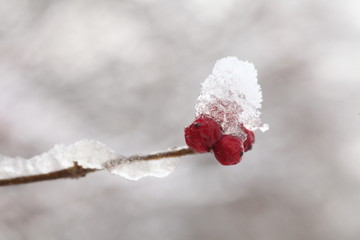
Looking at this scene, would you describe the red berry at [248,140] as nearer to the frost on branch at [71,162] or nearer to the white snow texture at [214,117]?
the white snow texture at [214,117]

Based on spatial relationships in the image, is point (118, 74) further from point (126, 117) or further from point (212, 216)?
point (212, 216)

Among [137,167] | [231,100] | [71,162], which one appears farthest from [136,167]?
[231,100]

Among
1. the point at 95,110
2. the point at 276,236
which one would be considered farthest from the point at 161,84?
the point at 276,236

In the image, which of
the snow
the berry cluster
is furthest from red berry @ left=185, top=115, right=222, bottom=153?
the snow

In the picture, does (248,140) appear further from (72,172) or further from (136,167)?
(72,172)

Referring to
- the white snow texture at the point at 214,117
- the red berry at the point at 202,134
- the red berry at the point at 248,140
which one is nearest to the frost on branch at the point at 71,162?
the white snow texture at the point at 214,117

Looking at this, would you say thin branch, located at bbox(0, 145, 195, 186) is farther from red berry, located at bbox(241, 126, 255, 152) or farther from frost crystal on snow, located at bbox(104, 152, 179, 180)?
red berry, located at bbox(241, 126, 255, 152)
